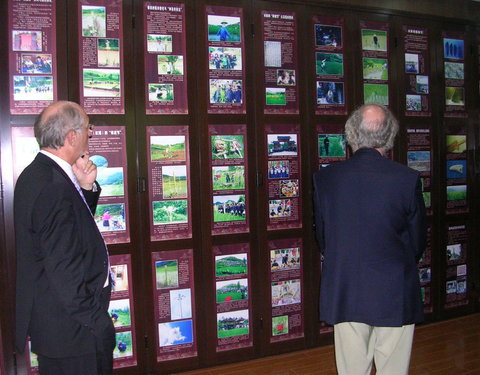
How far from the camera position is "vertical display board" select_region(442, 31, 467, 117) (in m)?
4.55

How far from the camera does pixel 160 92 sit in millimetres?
3475

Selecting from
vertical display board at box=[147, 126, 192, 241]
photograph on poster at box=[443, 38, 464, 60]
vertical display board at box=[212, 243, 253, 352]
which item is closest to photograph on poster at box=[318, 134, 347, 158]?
vertical display board at box=[212, 243, 253, 352]

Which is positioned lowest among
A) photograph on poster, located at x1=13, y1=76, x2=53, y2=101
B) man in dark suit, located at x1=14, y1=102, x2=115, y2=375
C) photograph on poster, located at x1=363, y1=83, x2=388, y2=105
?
man in dark suit, located at x1=14, y1=102, x2=115, y2=375

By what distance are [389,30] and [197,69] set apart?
6.50 ft

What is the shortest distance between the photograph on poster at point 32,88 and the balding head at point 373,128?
219 centimetres

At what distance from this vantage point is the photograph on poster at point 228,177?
144 inches

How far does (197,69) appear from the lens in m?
3.57

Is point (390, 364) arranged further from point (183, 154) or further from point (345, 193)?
point (183, 154)

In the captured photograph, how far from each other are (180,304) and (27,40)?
225 cm

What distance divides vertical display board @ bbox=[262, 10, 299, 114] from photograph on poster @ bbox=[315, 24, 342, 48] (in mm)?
234

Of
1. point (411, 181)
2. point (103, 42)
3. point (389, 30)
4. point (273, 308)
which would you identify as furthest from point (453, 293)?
point (103, 42)

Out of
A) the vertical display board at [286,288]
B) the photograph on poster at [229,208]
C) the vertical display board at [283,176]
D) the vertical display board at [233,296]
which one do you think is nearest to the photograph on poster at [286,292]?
the vertical display board at [286,288]

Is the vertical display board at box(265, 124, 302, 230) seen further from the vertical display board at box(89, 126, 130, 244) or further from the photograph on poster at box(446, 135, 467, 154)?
the photograph on poster at box(446, 135, 467, 154)

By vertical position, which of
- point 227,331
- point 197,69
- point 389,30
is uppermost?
point 389,30
